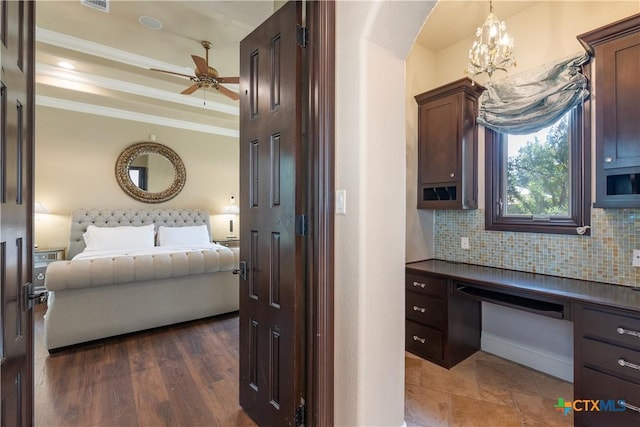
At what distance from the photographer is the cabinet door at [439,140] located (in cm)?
267

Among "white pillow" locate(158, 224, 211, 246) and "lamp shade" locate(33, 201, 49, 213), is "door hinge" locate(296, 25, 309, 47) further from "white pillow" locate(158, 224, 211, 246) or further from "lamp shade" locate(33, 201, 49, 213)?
"lamp shade" locate(33, 201, 49, 213)

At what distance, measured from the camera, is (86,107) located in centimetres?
505

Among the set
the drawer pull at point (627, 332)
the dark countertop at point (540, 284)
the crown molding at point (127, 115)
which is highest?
the crown molding at point (127, 115)

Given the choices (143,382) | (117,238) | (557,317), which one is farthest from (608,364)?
(117,238)

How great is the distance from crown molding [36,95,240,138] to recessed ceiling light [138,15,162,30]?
269 centimetres

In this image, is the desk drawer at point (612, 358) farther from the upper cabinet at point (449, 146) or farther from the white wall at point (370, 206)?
the upper cabinet at point (449, 146)

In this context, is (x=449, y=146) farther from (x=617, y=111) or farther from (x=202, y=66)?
(x=202, y=66)

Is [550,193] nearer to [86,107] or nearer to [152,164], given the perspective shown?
[152,164]

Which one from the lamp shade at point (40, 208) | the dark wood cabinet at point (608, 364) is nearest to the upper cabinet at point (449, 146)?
the dark wood cabinet at point (608, 364)

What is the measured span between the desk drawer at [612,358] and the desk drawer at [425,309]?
885 millimetres

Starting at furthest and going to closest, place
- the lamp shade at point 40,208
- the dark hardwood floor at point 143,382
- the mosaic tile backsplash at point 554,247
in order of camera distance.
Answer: the lamp shade at point 40,208
the mosaic tile backsplash at point 554,247
the dark hardwood floor at point 143,382

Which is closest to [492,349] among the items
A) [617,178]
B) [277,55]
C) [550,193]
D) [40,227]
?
[550,193]

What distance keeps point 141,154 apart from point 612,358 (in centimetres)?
644

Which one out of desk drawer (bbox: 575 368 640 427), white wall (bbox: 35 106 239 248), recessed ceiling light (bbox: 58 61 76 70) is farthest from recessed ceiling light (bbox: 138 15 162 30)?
desk drawer (bbox: 575 368 640 427)
